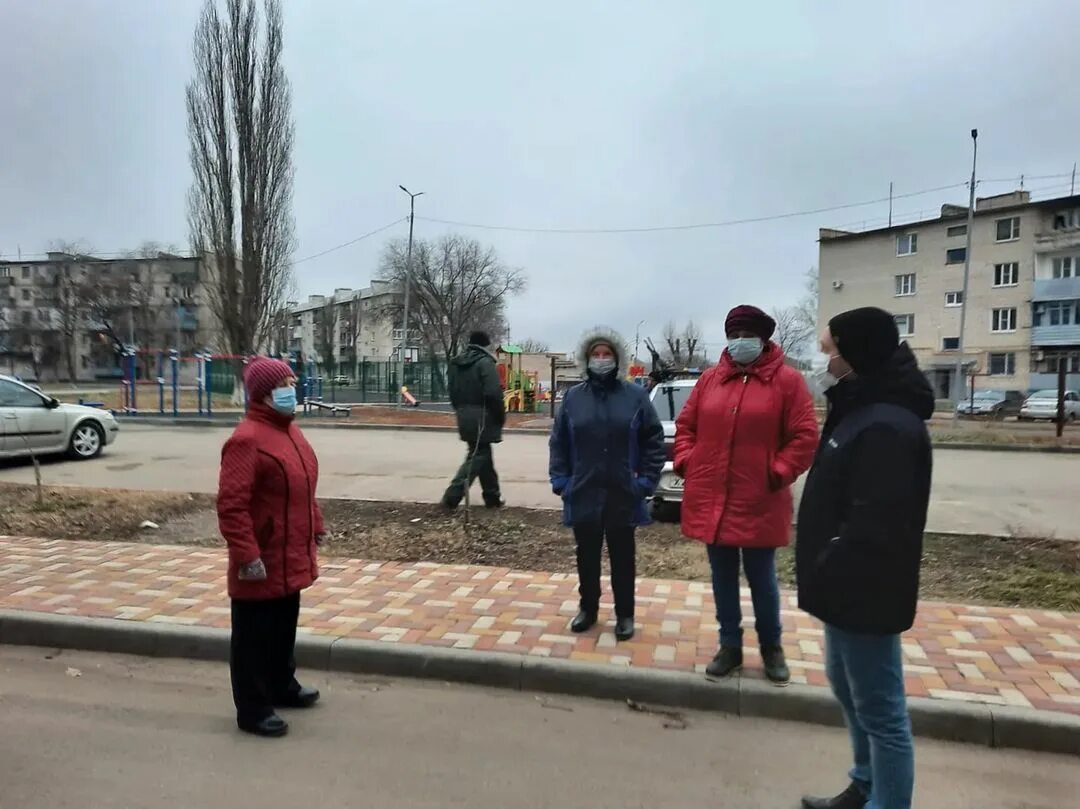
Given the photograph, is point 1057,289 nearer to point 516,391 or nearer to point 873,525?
point 516,391

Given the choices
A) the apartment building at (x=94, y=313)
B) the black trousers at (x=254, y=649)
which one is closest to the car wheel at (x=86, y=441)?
the black trousers at (x=254, y=649)

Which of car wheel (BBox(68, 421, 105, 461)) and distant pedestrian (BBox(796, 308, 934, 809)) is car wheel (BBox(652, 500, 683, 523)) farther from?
car wheel (BBox(68, 421, 105, 461))

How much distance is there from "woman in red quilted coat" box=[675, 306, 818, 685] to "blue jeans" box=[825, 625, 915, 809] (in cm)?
114

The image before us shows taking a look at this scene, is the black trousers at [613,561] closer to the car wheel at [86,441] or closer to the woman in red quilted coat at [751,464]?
the woman in red quilted coat at [751,464]

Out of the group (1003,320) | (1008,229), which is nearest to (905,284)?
(1003,320)

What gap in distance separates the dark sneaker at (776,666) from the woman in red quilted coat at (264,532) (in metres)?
2.25

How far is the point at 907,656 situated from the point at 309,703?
10.2ft

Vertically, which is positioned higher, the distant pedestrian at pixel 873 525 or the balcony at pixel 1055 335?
the balcony at pixel 1055 335

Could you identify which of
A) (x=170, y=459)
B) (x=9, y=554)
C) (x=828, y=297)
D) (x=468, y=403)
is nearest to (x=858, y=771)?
Answer: (x=468, y=403)

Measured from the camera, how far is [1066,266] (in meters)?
48.0

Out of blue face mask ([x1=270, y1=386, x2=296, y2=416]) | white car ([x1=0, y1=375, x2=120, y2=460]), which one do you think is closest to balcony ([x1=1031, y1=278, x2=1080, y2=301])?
white car ([x1=0, y1=375, x2=120, y2=460])

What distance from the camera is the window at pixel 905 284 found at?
54312 mm

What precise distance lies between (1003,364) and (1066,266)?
22.3 feet

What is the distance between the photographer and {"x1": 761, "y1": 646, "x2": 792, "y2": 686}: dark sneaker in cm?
383
